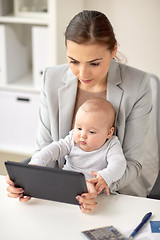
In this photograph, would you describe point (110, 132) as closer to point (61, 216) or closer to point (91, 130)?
point (91, 130)

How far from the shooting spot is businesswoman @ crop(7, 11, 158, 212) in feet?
4.92

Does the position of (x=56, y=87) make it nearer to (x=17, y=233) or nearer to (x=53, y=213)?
(x=53, y=213)

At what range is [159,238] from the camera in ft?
3.98

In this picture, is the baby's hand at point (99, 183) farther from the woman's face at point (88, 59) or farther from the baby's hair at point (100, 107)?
the woman's face at point (88, 59)

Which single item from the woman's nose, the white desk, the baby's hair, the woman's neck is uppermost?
the woman's nose

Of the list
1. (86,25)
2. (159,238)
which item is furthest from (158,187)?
(86,25)

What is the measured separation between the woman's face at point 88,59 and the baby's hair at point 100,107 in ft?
0.26

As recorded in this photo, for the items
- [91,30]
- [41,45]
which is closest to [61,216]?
[91,30]

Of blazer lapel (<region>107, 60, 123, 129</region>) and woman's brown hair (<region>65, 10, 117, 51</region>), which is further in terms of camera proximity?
blazer lapel (<region>107, 60, 123, 129</region>)

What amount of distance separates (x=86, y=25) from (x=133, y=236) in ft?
2.53

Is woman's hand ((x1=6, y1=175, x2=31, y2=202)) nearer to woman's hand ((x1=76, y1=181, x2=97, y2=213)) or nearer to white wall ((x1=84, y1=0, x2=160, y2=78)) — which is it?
woman's hand ((x1=76, y1=181, x2=97, y2=213))

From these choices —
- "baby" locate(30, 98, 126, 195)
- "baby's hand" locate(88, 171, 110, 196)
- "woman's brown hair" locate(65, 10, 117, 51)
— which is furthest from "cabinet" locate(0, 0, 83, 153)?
"baby's hand" locate(88, 171, 110, 196)

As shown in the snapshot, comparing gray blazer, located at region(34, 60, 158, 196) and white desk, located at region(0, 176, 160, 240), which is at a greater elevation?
gray blazer, located at region(34, 60, 158, 196)

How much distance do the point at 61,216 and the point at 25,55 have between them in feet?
6.57
